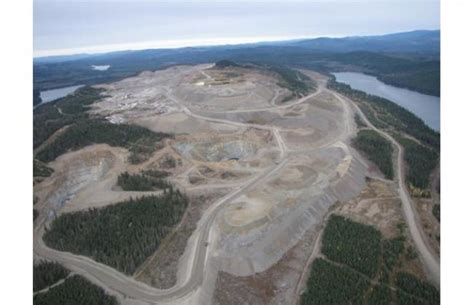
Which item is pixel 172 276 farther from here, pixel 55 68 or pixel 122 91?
pixel 55 68

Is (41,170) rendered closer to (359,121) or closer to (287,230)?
(287,230)

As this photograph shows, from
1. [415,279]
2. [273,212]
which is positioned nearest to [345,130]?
[273,212]

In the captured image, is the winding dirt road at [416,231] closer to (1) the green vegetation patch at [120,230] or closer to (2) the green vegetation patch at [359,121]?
(2) the green vegetation patch at [359,121]

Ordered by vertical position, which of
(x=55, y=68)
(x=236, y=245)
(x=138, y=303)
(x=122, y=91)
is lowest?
(x=138, y=303)

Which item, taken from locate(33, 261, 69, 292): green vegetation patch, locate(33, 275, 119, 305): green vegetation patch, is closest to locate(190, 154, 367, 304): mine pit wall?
locate(33, 275, 119, 305): green vegetation patch

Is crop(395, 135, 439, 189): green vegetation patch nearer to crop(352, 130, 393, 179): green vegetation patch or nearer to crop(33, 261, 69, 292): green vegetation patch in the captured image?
crop(352, 130, 393, 179): green vegetation patch
